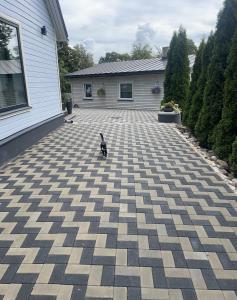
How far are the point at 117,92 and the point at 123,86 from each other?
1.89ft

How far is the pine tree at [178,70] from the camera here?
11.6m

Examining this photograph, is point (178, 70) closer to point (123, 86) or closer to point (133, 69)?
point (133, 69)

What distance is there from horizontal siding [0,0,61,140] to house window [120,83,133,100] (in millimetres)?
8119

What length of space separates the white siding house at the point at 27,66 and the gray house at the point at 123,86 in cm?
750

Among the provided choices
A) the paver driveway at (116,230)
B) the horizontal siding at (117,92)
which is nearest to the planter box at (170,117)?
the paver driveway at (116,230)

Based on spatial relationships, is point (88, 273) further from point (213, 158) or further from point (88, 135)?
point (88, 135)

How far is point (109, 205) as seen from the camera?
11.2 ft

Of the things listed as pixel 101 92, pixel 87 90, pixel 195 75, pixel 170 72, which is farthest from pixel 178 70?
pixel 87 90

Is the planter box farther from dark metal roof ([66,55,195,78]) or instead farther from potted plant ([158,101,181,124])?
dark metal roof ([66,55,195,78])

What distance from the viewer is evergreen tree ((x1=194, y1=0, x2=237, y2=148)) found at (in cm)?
548

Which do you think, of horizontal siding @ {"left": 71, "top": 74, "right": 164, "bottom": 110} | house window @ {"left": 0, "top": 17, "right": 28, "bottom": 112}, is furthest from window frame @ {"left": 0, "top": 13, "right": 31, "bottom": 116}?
horizontal siding @ {"left": 71, "top": 74, "right": 164, "bottom": 110}

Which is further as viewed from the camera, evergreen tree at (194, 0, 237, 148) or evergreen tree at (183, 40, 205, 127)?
evergreen tree at (183, 40, 205, 127)

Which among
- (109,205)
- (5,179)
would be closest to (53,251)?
(109,205)

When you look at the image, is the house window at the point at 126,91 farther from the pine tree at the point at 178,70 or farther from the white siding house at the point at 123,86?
the pine tree at the point at 178,70
